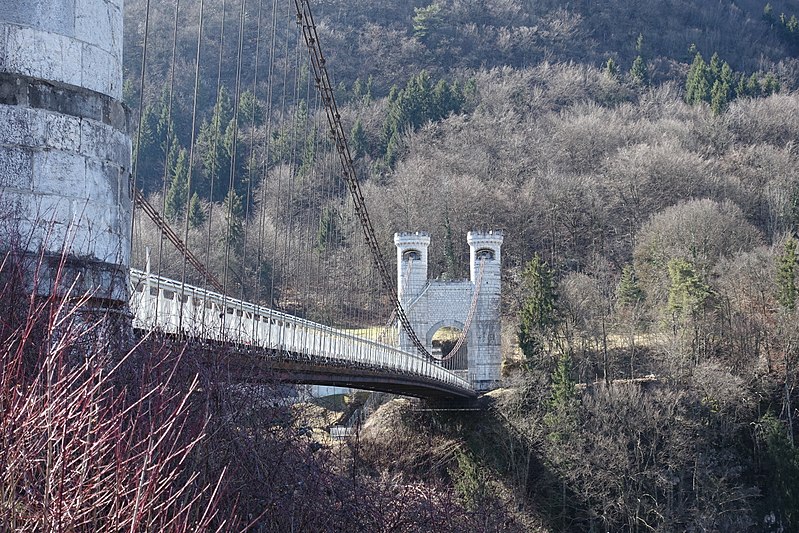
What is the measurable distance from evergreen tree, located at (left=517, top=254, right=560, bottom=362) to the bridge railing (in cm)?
1114

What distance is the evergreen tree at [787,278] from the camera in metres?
37.4

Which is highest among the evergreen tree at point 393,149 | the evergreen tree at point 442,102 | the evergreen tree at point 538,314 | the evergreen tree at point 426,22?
the evergreen tree at point 426,22

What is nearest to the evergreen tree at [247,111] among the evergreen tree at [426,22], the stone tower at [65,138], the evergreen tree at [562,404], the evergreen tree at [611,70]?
the evergreen tree at [562,404]

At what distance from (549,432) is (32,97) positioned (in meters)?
26.3

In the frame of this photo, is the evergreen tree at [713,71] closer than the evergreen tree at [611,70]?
Yes

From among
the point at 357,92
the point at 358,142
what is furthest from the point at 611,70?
the point at 358,142

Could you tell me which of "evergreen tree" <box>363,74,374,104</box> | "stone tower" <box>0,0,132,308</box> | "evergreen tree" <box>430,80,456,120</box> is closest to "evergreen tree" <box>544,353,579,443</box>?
"stone tower" <box>0,0,132,308</box>

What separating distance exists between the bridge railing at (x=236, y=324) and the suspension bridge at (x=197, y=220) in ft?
0.13

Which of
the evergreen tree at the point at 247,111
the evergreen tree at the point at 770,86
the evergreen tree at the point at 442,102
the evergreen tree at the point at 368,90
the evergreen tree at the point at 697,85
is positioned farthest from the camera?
the evergreen tree at the point at 770,86

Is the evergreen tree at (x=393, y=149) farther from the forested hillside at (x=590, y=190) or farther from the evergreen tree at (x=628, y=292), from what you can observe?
the evergreen tree at (x=628, y=292)

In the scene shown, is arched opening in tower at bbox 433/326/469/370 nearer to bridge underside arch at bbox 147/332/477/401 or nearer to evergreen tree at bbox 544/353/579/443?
evergreen tree at bbox 544/353/579/443

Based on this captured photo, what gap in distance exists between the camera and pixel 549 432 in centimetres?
3331

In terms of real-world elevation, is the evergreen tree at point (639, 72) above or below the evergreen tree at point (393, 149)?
above

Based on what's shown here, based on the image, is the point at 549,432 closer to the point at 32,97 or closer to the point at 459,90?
the point at 32,97
